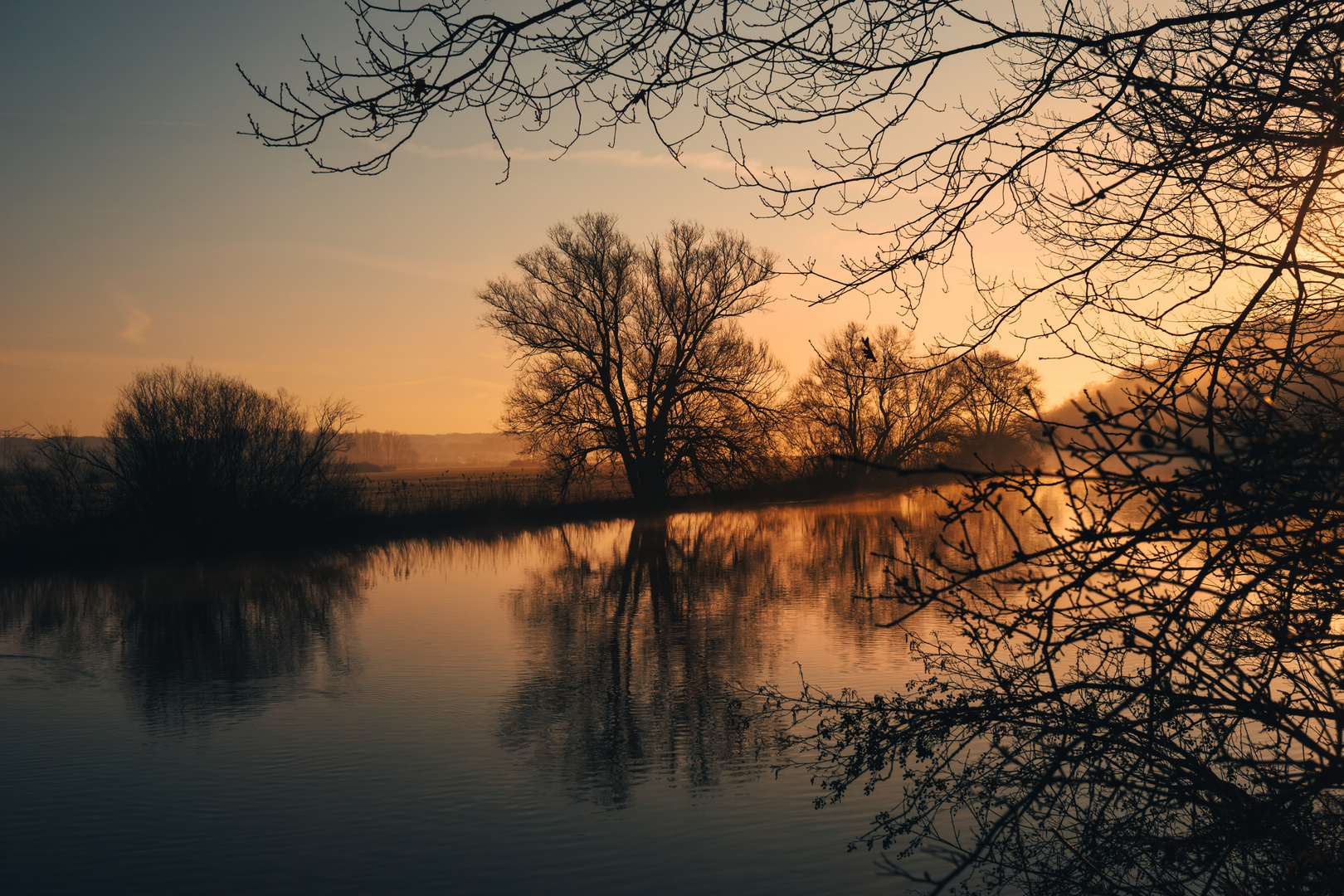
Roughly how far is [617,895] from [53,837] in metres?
3.63

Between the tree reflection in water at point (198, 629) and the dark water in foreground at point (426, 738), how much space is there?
0.07 m

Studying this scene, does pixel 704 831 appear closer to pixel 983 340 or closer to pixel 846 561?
pixel 983 340

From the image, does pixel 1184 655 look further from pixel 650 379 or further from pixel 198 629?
pixel 650 379

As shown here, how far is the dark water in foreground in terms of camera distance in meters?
5.63

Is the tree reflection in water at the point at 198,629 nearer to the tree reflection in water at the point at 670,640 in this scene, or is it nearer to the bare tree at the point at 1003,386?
the tree reflection in water at the point at 670,640

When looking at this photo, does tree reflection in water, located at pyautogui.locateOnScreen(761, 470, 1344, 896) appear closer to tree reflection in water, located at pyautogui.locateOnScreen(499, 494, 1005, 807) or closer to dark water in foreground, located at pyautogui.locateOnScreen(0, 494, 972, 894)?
tree reflection in water, located at pyautogui.locateOnScreen(499, 494, 1005, 807)

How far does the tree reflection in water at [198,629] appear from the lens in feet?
32.6

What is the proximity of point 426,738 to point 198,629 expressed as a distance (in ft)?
23.3

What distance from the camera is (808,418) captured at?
1185 inches

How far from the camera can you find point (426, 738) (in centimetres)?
798

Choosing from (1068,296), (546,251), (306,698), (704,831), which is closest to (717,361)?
(546,251)

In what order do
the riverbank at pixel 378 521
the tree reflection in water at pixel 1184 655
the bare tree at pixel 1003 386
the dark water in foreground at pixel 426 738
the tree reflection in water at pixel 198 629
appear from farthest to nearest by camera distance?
the riverbank at pixel 378 521 → the tree reflection in water at pixel 198 629 → the dark water in foreground at pixel 426 738 → the bare tree at pixel 1003 386 → the tree reflection in water at pixel 1184 655

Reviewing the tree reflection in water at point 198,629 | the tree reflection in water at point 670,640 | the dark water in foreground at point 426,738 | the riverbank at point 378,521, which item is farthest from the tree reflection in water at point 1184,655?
the riverbank at point 378,521

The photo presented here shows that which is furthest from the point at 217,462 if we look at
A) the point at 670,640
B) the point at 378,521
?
the point at 670,640
